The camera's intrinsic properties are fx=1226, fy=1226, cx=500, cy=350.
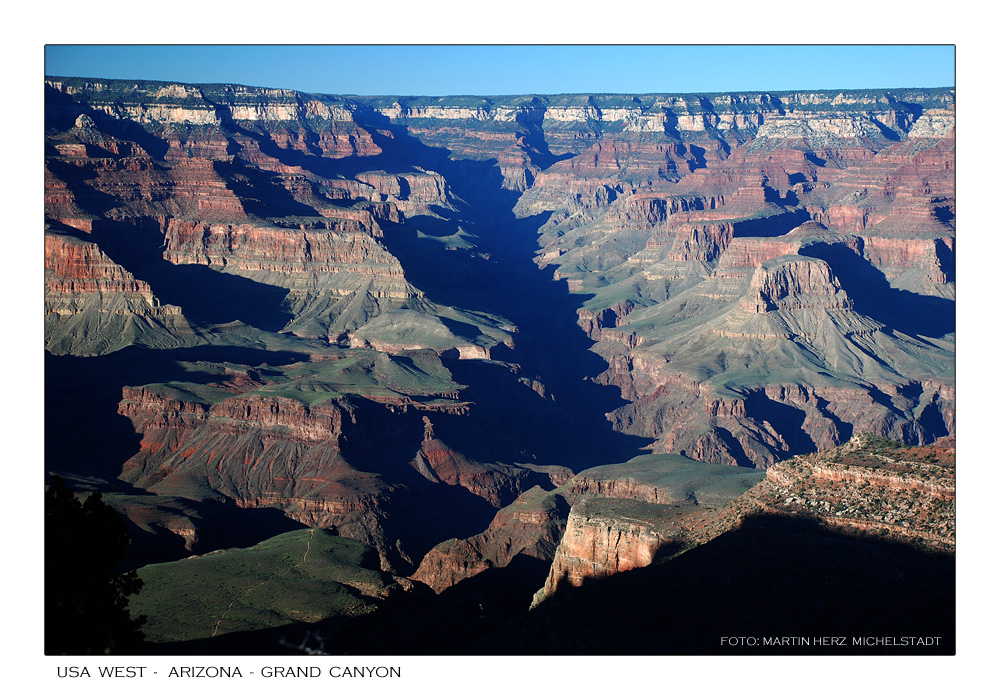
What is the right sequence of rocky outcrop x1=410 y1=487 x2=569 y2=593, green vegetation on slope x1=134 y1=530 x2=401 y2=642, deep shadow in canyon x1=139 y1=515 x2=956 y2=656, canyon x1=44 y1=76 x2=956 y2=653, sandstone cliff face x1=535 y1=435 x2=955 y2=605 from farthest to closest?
1. rocky outcrop x1=410 y1=487 x2=569 y2=593
2. green vegetation on slope x1=134 y1=530 x2=401 y2=642
3. canyon x1=44 y1=76 x2=956 y2=653
4. sandstone cliff face x1=535 y1=435 x2=955 y2=605
5. deep shadow in canyon x1=139 y1=515 x2=956 y2=656

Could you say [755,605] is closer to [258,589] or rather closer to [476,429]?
[258,589]

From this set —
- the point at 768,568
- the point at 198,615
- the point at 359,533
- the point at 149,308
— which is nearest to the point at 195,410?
the point at 359,533

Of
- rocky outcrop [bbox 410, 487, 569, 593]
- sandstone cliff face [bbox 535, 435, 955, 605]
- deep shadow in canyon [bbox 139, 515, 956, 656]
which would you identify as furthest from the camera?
rocky outcrop [bbox 410, 487, 569, 593]

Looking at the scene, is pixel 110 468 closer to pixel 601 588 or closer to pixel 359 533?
pixel 359 533

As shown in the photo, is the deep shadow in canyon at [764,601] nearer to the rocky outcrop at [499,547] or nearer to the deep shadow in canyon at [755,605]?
the deep shadow in canyon at [755,605]

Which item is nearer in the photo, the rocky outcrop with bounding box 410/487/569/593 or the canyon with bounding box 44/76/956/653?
the canyon with bounding box 44/76/956/653

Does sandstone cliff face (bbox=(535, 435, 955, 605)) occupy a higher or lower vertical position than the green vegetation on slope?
higher

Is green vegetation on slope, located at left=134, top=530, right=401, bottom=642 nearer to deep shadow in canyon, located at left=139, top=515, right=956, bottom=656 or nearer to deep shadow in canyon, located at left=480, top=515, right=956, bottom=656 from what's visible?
deep shadow in canyon, located at left=139, top=515, right=956, bottom=656

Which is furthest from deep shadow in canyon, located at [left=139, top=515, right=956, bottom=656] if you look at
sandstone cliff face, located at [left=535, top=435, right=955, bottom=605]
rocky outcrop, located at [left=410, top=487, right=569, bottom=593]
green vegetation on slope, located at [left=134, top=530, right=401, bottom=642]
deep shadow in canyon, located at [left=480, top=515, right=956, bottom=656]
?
rocky outcrop, located at [left=410, top=487, right=569, bottom=593]

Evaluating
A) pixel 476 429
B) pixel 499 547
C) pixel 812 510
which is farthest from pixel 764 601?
pixel 476 429

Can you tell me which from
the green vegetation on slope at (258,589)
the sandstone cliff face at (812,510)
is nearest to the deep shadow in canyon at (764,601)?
the sandstone cliff face at (812,510)

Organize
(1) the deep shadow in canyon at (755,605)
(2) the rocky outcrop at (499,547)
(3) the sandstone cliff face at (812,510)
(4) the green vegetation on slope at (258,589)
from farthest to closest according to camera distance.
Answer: (2) the rocky outcrop at (499,547)
(4) the green vegetation on slope at (258,589)
(3) the sandstone cliff face at (812,510)
(1) the deep shadow in canyon at (755,605)
